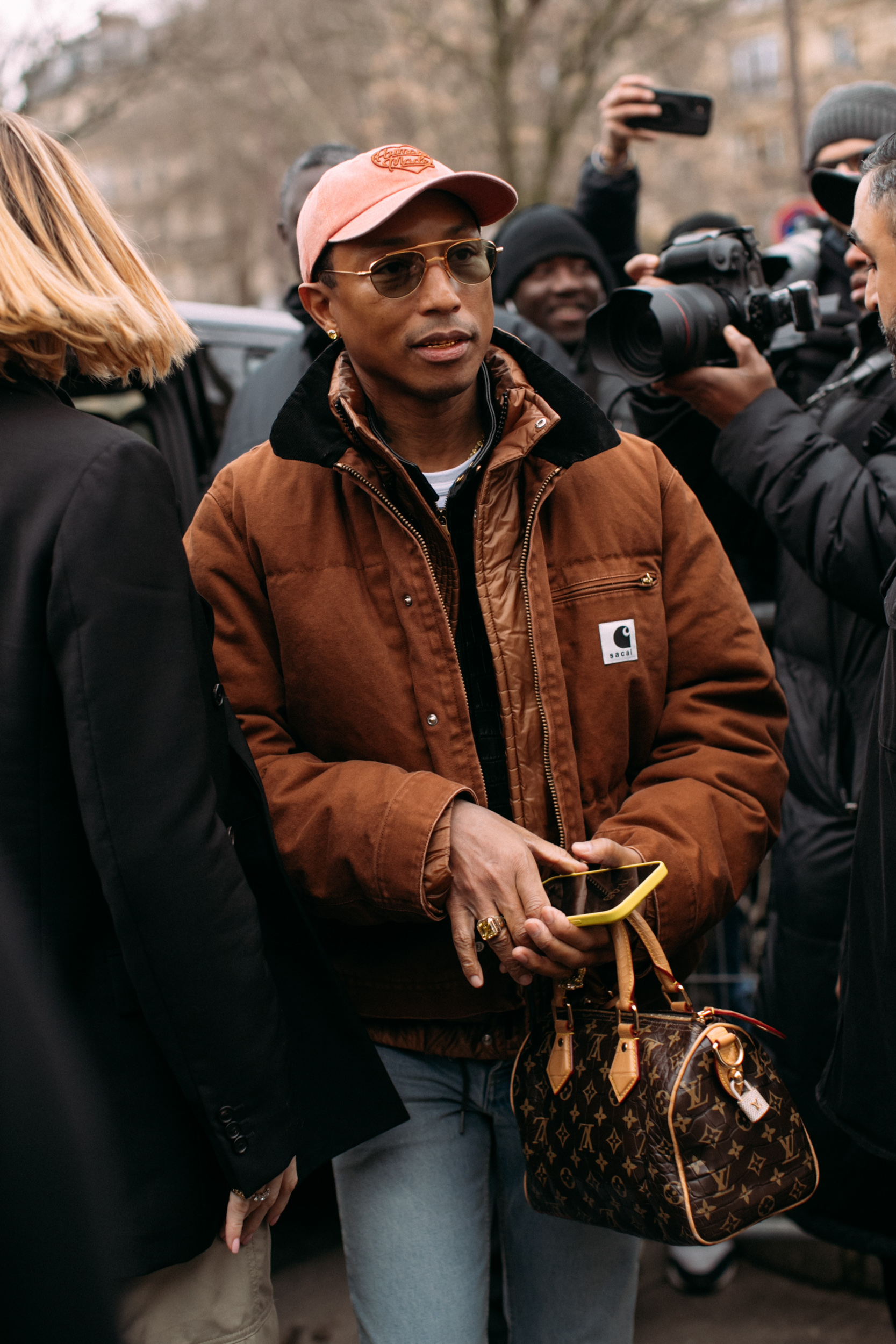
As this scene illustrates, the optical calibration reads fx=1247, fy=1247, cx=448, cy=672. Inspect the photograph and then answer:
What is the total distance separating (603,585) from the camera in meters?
2.02

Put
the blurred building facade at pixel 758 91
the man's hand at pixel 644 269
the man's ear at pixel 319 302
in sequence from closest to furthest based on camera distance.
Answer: the man's ear at pixel 319 302
the man's hand at pixel 644 269
the blurred building facade at pixel 758 91

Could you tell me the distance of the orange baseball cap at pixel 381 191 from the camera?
6.35ft

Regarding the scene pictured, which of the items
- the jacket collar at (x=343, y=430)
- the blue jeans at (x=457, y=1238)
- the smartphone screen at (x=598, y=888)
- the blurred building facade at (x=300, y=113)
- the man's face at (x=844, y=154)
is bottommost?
the blue jeans at (x=457, y=1238)

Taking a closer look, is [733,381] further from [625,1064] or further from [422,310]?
[625,1064]

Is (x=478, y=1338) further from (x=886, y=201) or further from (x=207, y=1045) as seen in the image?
(x=886, y=201)

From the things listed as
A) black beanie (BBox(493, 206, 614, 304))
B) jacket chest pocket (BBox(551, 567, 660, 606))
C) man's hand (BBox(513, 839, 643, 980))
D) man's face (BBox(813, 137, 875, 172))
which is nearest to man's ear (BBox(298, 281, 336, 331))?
jacket chest pocket (BBox(551, 567, 660, 606))

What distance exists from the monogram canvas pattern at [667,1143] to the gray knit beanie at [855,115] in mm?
2403

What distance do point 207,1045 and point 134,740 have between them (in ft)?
1.26

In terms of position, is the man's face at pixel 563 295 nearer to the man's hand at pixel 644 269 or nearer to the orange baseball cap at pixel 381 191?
the man's hand at pixel 644 269

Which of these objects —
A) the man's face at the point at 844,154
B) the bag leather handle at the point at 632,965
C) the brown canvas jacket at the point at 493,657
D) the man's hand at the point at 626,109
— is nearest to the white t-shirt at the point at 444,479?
the brown canvas jacket at the point at 493,657

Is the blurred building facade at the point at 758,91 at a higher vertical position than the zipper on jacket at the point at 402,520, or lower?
higher

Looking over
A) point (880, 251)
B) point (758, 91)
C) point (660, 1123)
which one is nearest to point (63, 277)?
point (880, 251)

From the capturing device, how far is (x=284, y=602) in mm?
1985

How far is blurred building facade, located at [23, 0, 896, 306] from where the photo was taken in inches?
491
